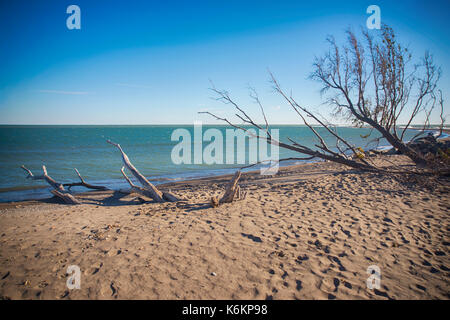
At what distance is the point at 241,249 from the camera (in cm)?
381

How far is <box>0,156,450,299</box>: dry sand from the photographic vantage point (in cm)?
291

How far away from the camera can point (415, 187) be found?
6887 mm

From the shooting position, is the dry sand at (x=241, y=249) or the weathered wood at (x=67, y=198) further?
the weathered wood at (x=67, y=198)

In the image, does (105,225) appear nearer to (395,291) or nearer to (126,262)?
(126,262)

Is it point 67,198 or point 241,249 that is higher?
point 241,249

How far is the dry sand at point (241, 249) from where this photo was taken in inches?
114

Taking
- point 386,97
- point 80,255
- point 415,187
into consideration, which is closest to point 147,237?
point 80,255

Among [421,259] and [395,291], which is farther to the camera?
[421,259]

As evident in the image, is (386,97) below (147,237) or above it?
above

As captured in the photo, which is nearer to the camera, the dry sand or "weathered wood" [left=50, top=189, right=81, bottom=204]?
the dry sand

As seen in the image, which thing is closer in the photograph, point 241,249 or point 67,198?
point 241,249
